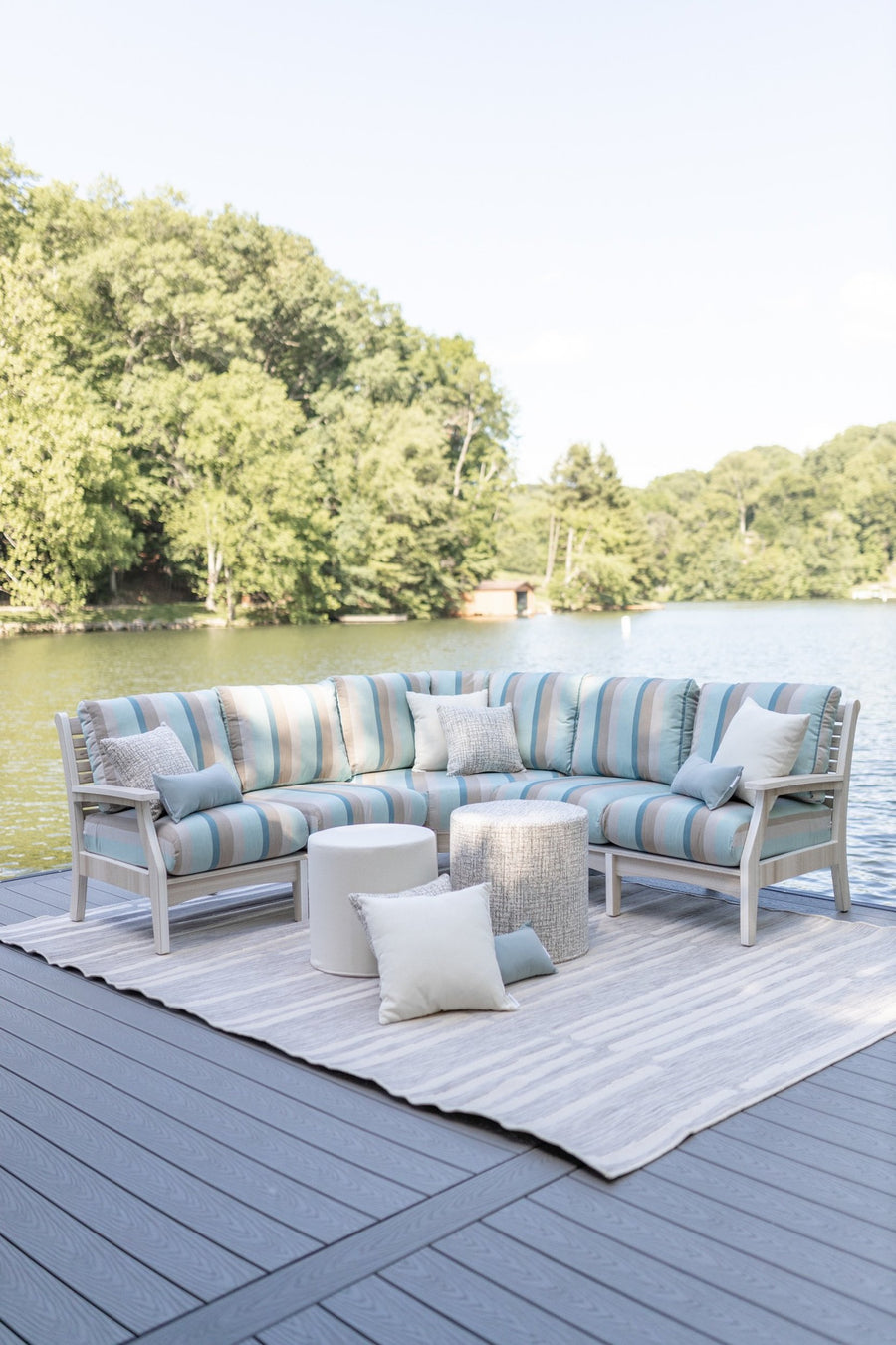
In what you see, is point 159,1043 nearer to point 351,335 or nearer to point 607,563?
point 351,335

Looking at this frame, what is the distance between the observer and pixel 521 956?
3.41m

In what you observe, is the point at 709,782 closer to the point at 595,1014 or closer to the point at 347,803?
the point at 595,1014

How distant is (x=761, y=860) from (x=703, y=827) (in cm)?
23

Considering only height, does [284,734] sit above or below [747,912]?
above

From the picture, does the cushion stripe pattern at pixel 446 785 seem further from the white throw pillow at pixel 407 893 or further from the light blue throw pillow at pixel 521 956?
the light blue throw pillow at pixel 521 956

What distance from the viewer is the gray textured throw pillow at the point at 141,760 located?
4152 mm

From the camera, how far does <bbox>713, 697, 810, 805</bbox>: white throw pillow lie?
4078 millimetres

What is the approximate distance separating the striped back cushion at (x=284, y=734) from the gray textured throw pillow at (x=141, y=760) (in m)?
0.43

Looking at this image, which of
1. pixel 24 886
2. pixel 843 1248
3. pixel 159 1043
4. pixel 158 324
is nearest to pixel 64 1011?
pixel 159 1043

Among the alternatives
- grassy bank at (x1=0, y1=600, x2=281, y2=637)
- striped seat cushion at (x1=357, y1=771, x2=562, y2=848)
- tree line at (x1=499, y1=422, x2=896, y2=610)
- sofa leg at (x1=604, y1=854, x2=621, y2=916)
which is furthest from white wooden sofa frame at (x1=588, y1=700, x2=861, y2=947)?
tree line at (x1=499, y1=422, x2=896, y2=610)

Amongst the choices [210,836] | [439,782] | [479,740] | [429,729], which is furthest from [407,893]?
[429,729]

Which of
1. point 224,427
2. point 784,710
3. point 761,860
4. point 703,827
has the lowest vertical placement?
point 761,860

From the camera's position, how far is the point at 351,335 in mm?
35906

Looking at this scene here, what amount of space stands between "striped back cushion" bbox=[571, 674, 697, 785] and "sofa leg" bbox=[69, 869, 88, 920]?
204 centimetres
